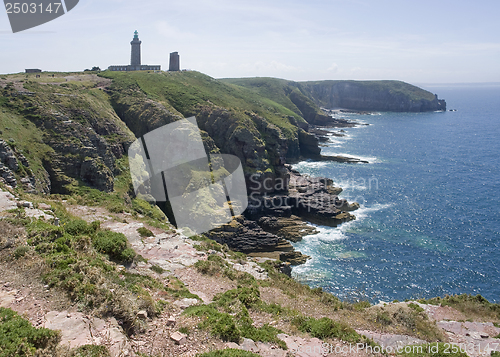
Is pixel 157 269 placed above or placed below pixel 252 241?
above

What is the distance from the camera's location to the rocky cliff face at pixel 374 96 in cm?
17488

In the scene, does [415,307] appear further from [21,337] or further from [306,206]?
[306,206]

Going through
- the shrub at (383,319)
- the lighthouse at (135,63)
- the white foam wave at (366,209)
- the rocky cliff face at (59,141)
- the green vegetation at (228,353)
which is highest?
the lighthouse at (135,63)

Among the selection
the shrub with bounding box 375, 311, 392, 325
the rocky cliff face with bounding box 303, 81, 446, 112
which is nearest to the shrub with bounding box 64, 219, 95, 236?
the shrub with bounding box 375, 311, 392, 325

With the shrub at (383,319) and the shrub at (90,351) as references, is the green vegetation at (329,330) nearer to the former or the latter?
the shrub at (383,319)

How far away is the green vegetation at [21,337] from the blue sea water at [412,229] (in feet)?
84.0

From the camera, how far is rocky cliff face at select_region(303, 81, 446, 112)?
17488cm

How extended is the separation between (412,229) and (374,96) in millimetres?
158406

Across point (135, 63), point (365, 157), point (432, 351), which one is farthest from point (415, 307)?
point (135, 63)

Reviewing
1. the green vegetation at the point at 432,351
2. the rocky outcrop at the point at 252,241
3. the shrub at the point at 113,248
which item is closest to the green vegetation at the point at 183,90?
the rocky outcrop at the point at 252,241

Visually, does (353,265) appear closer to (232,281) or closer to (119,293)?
Answer: (232,281)

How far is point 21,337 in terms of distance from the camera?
24.0 ft

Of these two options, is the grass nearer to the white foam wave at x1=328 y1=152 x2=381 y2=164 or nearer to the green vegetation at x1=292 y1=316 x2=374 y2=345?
the green vegetation at x1=292 y1=316 x2=374 y2=345

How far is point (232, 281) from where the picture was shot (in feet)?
53.6
